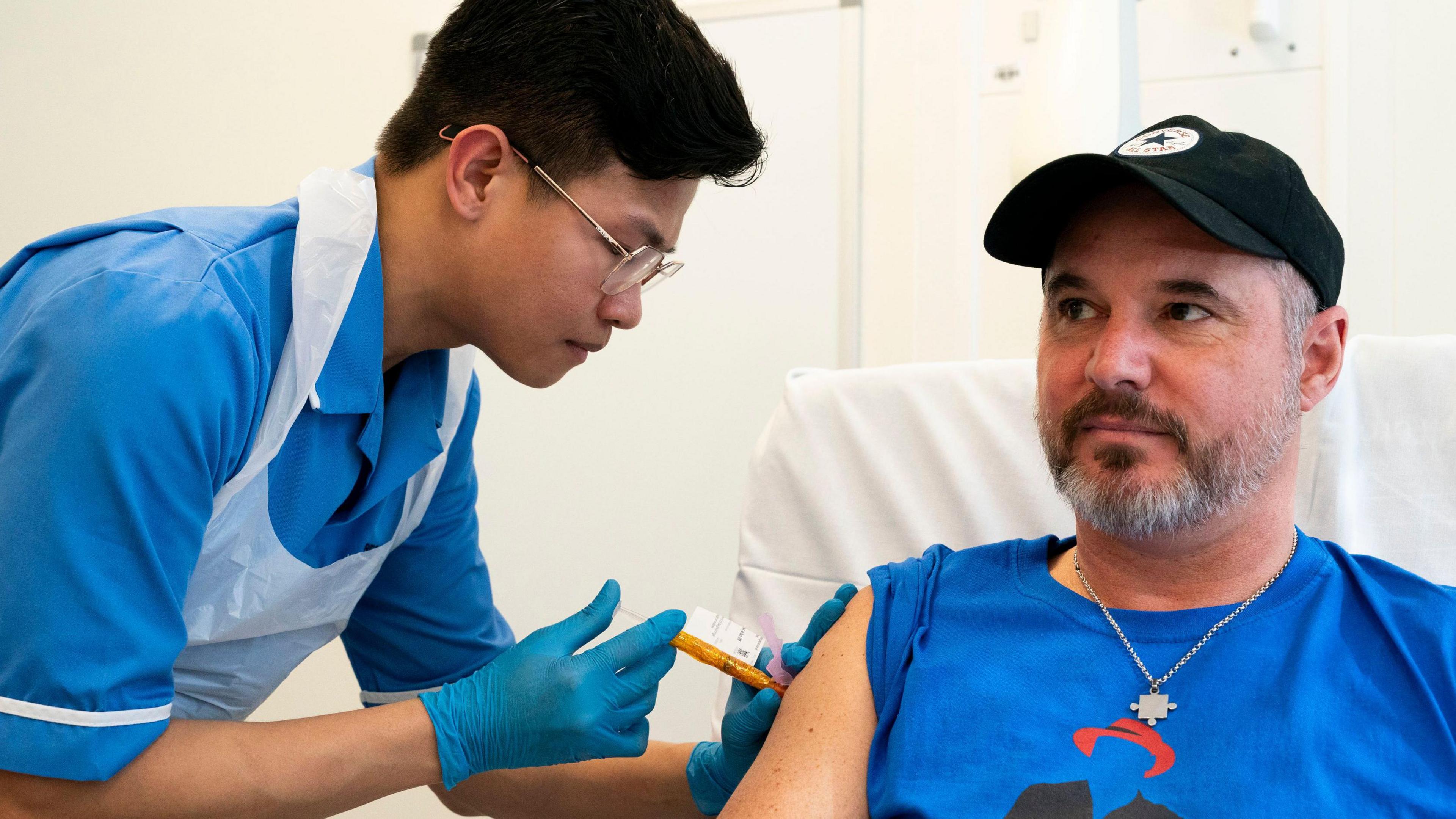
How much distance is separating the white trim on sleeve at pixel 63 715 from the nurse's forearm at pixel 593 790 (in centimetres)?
63

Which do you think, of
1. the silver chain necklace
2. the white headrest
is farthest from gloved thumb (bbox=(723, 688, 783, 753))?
the silver chain necklace

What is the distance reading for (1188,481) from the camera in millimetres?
1208

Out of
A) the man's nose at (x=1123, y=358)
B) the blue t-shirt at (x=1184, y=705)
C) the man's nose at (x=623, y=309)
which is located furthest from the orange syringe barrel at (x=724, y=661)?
the man's nose at (x=1123, y=358)

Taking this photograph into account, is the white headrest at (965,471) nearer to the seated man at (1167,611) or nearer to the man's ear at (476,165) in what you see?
the seated man at (1167,611)

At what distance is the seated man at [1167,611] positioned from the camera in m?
1.11

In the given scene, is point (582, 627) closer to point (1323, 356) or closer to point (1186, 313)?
point (1186, 313)

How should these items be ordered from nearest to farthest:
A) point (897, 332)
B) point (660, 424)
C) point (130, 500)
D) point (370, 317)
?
point (130, 500) < point (370, 317) < point (897, 332) < point (660, 424)

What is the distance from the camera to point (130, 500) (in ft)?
3.61

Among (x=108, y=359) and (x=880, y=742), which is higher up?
(x=108, y=359)

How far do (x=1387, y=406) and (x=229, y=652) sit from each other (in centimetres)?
149

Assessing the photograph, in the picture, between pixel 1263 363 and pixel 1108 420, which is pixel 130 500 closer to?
pixel 1108 420

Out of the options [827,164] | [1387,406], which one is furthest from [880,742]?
[827,164]

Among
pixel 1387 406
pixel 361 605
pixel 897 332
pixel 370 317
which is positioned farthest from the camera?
pixel 897 332

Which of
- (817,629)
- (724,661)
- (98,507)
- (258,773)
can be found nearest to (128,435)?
(98,507)
